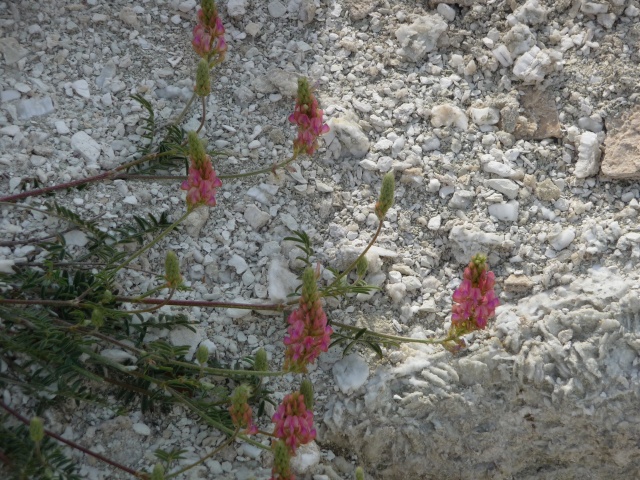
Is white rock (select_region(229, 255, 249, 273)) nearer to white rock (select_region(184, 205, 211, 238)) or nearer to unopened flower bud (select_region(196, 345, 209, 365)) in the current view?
white rock (select_region(184, 205, 211, 238))

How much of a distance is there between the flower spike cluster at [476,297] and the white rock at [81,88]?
176 cm

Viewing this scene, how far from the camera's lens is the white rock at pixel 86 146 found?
11.1ft

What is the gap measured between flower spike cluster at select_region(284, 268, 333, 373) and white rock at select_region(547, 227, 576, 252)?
1.11 metres

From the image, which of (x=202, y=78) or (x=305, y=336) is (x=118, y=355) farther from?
(x=202, y=78)

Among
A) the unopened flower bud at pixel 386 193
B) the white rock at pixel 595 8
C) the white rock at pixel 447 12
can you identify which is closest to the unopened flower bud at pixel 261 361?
the unopened flower bud at pixel 386 193

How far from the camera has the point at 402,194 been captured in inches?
137

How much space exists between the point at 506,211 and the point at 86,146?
166cm

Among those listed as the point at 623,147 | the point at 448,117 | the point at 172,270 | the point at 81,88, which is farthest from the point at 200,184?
the point at 623,147

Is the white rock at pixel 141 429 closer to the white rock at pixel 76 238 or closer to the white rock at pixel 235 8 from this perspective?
the white rock at pixel 76 238

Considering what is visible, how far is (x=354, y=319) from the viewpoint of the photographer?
10.6ft

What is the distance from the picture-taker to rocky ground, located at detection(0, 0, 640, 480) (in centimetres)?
310

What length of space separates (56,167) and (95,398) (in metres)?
0.96

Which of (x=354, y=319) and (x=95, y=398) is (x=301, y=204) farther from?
(x=95, y=398)

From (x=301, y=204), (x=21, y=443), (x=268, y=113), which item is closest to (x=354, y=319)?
(x=301, y=204)
